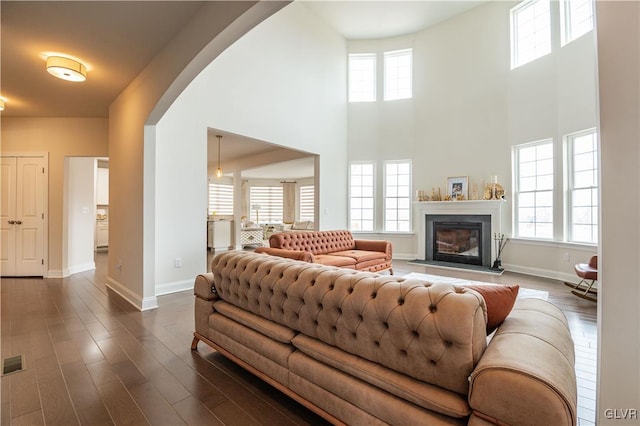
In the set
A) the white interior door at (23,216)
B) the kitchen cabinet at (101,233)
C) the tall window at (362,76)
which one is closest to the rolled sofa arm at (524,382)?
the white interior door at (23,216)

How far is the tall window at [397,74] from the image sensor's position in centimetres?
764

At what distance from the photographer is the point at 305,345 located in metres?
1.61

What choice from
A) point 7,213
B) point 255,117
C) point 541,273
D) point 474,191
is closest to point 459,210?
point 474,191

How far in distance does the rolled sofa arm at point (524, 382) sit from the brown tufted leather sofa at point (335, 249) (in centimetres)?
289

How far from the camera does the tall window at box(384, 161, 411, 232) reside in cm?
751

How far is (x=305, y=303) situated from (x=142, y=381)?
1361 mm

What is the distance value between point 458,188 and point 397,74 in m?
3.52

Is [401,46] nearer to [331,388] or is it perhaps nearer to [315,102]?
[315,102]

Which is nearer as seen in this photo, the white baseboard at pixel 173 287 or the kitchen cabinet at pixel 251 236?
the white baseboard at pixel 173 287

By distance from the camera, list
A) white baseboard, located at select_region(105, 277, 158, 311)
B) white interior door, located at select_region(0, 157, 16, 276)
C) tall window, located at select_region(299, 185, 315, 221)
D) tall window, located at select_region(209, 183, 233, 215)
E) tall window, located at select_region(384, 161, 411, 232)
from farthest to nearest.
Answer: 1. tall window, located at select_region(299, 185, 315, 221)
2. tall window, located at select_region(209, 183, 233, 215)
3. tall window, located at select_region(384, 161, 411, 232)
4. white interior door, located at select_region(0, 157, 16, 276)
5. white baseboard, located at select_region(105, 277, 158, 311)

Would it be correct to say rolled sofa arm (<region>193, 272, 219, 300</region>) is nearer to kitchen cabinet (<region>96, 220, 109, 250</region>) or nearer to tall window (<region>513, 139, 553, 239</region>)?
tall window (<region>513, 139, 553, 239</region>)

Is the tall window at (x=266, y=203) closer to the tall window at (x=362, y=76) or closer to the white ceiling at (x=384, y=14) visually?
the tall window at (x=362, y=76)

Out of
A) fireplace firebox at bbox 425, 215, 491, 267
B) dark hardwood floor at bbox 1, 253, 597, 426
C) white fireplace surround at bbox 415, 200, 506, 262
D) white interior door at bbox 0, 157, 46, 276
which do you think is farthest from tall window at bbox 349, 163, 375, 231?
white interior door at bbox 0, 157, 46, 276

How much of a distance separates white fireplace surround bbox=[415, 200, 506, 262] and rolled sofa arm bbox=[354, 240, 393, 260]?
192 cm
